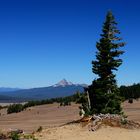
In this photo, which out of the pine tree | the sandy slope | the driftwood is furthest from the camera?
the pine tree

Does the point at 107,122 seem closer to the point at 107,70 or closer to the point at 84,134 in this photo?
the point at 84,134

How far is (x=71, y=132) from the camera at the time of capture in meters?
26.7

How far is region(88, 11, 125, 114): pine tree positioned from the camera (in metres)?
40.2

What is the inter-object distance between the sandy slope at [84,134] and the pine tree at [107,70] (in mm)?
12633

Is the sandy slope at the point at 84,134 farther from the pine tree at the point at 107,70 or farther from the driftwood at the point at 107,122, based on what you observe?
the pine tree at the point at 107,70

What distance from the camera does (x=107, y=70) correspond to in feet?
134

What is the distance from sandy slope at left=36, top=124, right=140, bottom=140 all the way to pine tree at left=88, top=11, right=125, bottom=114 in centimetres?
1263

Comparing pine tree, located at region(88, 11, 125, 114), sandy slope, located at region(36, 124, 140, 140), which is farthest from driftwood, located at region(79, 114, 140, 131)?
pine tree, located at region(88, 11, 125, 114)

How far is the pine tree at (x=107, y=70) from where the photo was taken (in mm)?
40188

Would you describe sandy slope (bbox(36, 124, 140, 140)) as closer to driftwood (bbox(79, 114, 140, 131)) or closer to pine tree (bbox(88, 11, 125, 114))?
driftwood (bbox(79, 114, 140, 131))

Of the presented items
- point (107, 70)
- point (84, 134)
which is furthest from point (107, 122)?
point (107, 70)

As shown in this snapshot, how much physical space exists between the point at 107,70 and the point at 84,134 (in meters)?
15.4

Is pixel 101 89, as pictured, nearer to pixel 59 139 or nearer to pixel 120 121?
pixel 120 121

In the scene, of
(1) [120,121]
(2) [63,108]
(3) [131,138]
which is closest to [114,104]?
(1) [120,121]
